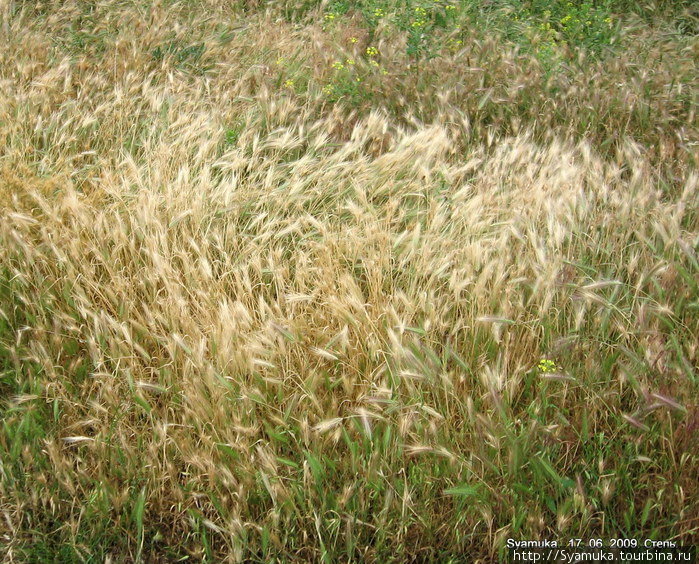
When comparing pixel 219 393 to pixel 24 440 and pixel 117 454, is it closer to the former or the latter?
pixel 117 454

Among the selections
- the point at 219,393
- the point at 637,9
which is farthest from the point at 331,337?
the point at 637,9

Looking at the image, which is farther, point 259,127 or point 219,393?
point 259,127

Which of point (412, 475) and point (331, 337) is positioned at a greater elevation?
point (331, 337)

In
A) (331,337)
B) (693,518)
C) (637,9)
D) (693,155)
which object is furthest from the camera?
(637,9)

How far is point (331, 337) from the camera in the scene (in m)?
2.32

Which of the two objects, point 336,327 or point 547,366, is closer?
point 547,366

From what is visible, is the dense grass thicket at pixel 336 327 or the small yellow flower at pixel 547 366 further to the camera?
the small yellow flower at pixel 547 366

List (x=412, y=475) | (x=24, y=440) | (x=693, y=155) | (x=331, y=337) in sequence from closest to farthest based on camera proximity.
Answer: (x=412, y=475), (x=24, y=440), (x=331, y=337), (x=693, y=155)

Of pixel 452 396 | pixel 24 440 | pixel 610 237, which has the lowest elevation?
pixel 24 440

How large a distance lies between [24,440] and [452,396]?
1.34m

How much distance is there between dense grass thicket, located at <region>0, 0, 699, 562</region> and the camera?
1.94 m

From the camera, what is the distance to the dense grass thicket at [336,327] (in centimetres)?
194

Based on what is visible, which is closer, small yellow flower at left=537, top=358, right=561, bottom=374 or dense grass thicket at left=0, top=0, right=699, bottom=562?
dense grass thicket at left=0, top=0, right=699, bottom=562

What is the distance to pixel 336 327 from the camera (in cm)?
235
